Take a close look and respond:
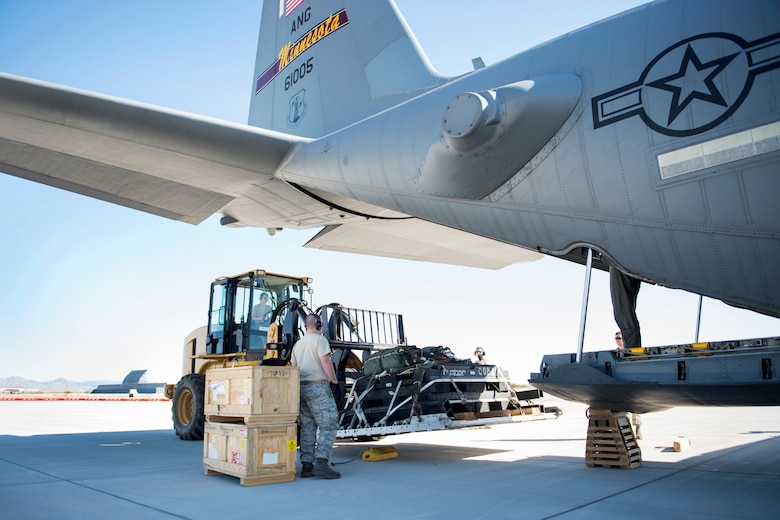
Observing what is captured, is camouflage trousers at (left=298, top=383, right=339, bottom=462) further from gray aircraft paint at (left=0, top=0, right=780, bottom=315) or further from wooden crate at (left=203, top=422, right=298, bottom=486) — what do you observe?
gray aircraft paint at (left=0, top=0, right=780, bottom=315)

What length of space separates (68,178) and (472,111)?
6.23 metres

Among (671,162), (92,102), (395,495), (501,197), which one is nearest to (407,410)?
(395,495)

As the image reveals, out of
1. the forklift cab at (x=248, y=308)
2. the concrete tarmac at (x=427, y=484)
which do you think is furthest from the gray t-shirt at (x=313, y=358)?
the forklift cab at (x=248, y=308)

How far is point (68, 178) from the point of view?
27.4 feet

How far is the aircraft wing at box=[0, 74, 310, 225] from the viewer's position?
6.79 meters

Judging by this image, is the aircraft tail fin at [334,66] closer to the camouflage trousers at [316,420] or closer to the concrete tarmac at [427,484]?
the camouflage trousers at [316,420]

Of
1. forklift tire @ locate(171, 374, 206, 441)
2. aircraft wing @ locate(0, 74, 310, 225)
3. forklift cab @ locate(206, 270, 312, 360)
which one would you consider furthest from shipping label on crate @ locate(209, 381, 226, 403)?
forklift tire @ locate(171, 374, 206, 441)

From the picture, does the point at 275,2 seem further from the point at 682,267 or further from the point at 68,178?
the point at 682,267

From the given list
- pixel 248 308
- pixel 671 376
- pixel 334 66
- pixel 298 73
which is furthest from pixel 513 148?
pixel 298 73

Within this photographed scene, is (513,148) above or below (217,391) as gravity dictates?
above

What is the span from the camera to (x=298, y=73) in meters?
10.7

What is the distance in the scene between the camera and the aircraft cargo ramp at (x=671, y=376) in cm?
423

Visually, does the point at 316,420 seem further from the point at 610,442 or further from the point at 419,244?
the point at 419,244

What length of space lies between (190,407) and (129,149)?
5.02m
